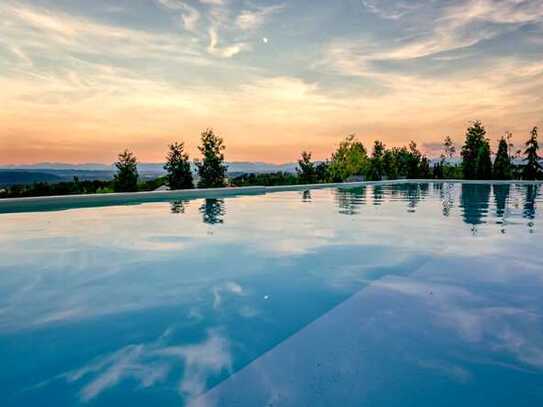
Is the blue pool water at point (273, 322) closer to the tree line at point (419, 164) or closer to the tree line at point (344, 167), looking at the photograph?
the tree line at point (344, 167)

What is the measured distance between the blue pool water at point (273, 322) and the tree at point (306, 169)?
20.2 m

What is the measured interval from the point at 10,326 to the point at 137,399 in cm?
204

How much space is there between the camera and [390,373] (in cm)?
260

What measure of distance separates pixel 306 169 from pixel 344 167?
13.6m

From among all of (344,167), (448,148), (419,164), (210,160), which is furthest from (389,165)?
(210,160)

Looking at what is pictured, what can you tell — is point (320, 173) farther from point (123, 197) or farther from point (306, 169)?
point (123, 197)

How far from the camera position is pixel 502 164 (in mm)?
41250

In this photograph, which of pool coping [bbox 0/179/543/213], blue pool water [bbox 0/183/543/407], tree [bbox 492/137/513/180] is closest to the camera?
blue pool water [bbox 0/183/543/407]

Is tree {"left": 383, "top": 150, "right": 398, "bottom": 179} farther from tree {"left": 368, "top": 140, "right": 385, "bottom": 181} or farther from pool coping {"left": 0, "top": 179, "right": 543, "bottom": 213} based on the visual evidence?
pool coping {"left": 0, "top": 179, "right": 543, "bottom": 213}

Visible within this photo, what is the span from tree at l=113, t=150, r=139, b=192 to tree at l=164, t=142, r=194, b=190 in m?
1.92

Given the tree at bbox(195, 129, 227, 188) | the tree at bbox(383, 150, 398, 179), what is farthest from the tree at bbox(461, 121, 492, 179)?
the tree at bbox(195, 129, 227, 188)

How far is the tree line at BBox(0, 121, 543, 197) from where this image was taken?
19.1 metres

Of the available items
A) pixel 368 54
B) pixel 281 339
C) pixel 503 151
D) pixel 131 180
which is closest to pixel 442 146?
pixel 503 151

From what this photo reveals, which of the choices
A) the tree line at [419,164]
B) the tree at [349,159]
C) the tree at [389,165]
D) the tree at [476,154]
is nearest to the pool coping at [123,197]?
the tree at [349,159]
